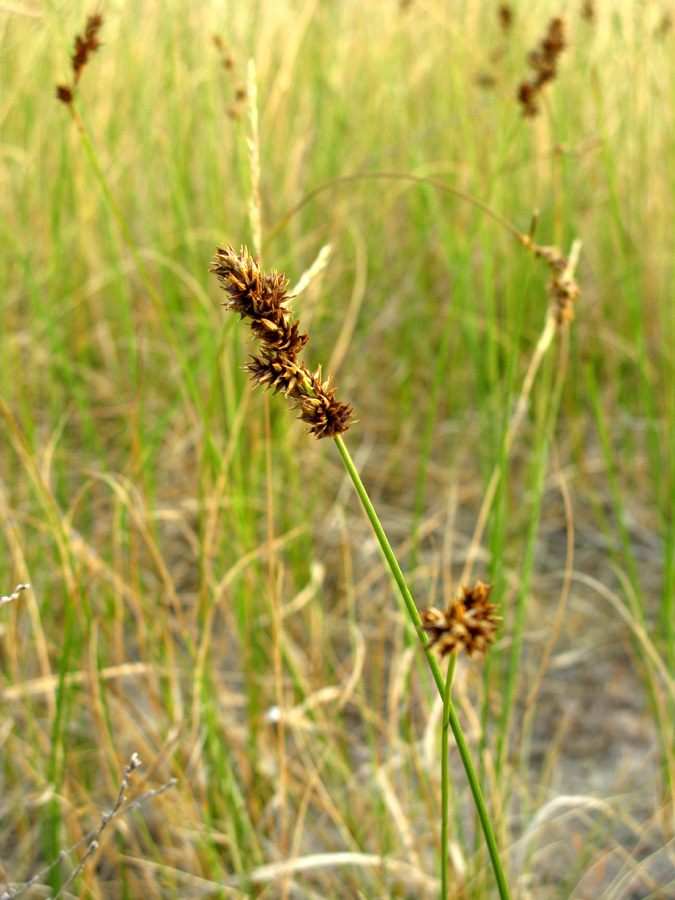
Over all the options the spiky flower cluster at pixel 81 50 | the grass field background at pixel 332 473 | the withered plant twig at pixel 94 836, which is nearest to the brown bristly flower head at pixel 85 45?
the spiky flower cluster at pixel 81 50

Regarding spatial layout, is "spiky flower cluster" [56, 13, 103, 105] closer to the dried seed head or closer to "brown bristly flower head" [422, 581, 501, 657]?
the dried seed head

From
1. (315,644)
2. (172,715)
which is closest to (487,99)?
(315,644)

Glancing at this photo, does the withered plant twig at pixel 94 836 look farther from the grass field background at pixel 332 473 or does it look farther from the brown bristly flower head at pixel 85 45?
the brown bristly flower head at pixel 85 45

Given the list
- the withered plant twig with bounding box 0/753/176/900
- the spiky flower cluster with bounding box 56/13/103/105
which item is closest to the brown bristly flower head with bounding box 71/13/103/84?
the spiky flower cluster with bounding box 56/13/103/105

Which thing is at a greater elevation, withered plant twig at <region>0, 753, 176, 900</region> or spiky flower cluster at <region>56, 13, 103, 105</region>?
spiky flower cluster at <region>56, 13, 103, 105</region>

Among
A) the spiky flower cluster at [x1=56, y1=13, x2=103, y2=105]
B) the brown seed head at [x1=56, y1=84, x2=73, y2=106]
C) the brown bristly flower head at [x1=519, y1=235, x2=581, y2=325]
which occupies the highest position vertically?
the spiky flower cluster at [x1=56, y1=13, x2=103, y2=105]

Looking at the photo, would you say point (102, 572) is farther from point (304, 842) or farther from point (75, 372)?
point (75, 372)
